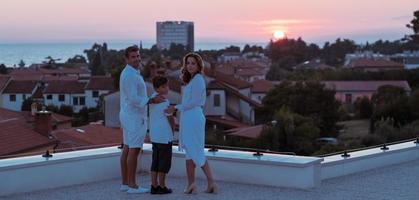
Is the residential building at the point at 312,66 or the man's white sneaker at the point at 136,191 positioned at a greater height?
the man's white sneaker at the point at 136,191

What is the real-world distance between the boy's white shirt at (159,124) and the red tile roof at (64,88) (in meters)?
63.1

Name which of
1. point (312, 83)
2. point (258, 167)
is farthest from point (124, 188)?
point (312, 83)

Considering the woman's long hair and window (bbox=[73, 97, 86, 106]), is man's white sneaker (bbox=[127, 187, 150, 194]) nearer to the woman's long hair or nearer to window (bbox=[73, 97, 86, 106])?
the woman's long hair

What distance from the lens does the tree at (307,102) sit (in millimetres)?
46062

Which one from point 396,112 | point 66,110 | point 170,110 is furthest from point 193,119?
point 66,110

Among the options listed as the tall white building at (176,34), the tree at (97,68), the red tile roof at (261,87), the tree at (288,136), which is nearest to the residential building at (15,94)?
the red tile roof at (261,87)

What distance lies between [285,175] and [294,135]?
981 inches

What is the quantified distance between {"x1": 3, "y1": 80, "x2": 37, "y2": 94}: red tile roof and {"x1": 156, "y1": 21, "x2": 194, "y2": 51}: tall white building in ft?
230

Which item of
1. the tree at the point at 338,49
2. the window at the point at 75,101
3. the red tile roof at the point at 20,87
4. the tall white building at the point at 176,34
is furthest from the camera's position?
the tree at the point at 338,49

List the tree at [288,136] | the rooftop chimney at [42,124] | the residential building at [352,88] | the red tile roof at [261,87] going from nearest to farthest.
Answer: the rooftop chimney at [42,124]
the tree at [288,136]
the red tile roof at [261,87]
the residential building at [352,88]

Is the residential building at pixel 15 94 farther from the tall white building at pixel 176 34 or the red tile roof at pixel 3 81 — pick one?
the tall white building at pixel 176 34

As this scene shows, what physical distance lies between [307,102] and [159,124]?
134ft

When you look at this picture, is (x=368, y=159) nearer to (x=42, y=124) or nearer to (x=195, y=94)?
(x=195, y=94)

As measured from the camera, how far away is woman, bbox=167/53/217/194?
6805mm
